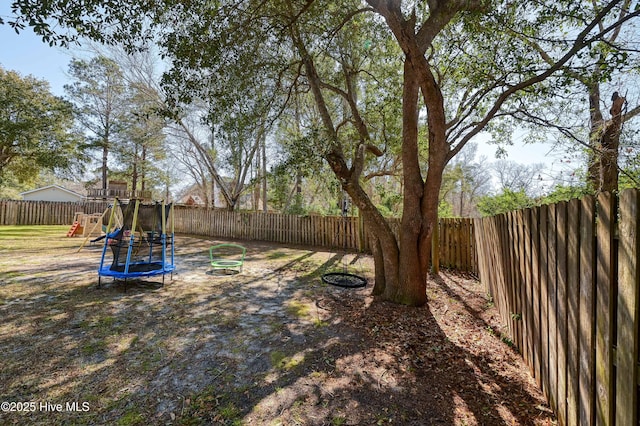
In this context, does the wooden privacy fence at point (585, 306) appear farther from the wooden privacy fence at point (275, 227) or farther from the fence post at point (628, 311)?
the wooden privacy fence at point (275, 227)

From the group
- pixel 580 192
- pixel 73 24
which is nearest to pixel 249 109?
pixel 73 24

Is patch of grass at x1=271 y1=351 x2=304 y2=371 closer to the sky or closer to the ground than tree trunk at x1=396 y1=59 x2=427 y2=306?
closer to the ground

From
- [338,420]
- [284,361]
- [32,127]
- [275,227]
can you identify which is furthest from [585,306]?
[32,127]

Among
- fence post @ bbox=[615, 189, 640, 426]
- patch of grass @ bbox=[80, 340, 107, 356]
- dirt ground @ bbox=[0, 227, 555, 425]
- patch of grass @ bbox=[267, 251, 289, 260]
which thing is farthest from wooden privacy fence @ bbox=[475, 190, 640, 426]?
patch of grass @ bbox=[267, 251, 289, 260]

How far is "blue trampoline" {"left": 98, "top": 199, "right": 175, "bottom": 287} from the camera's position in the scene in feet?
17.2

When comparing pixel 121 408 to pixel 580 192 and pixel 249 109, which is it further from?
pixel 580 192

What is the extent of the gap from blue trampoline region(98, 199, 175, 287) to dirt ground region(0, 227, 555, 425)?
38 centimetres

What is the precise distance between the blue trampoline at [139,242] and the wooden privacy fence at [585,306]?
18.1 ft

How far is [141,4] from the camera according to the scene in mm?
3996

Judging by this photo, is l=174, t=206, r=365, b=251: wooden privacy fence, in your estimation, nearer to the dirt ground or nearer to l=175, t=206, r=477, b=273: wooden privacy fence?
l=175, t=206, r=477, b=273: wooden privacy fence

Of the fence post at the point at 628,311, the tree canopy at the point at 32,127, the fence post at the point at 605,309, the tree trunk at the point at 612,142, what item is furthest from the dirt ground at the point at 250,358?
the tree canopy at the point at 32,127

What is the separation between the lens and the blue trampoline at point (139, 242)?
5.23 meters

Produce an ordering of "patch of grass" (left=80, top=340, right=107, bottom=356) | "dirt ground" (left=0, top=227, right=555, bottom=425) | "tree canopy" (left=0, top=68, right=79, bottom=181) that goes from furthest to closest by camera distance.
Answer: "tree canopy" (left=0, top=68, right=79, bottom=181) → "patch of grass" (left=80, top=340, right=107, bottom=356) → "dirt ground" (left=0, top=227, right=555, bottom=425)

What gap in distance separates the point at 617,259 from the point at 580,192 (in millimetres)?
6612
